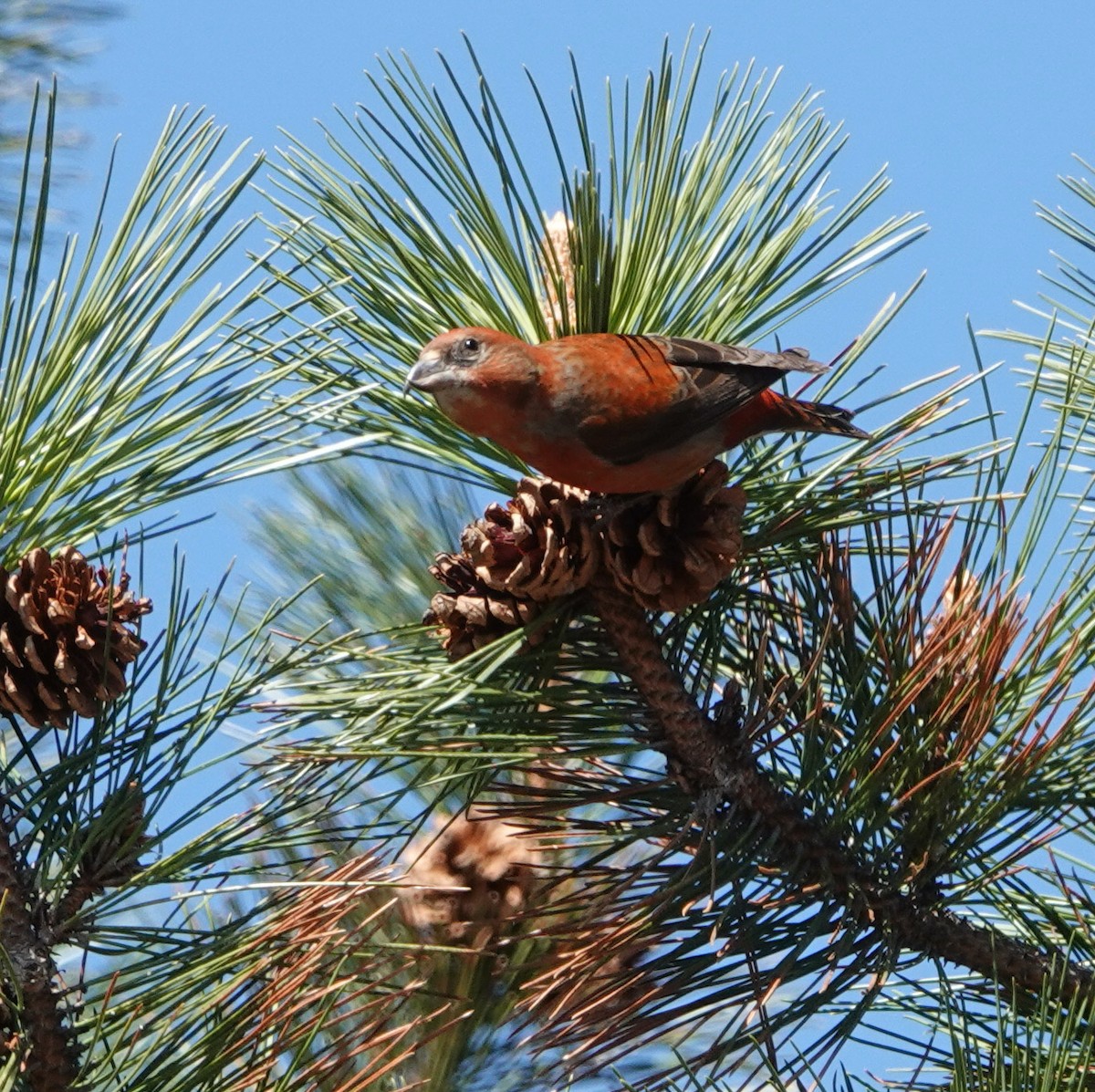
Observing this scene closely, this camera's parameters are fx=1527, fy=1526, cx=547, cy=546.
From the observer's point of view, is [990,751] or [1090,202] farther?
[1090,202]

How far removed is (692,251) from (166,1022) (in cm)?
107

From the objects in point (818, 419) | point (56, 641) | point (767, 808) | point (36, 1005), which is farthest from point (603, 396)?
point (36, 1005)

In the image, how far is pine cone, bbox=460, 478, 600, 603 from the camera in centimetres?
172

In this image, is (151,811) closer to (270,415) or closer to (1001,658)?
(270,415)

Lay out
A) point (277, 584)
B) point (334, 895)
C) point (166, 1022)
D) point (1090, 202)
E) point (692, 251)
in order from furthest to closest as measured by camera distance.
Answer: point (277, 584), point (1090, 202), point (692, 251), point (334, 895), point (166, 1022)

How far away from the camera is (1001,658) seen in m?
1.74

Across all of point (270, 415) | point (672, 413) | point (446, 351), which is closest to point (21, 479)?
point (270, 415)

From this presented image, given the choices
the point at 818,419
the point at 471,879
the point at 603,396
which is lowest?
the point at 471,879

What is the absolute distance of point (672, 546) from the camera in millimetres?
1749

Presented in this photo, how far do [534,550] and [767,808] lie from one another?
409 mm

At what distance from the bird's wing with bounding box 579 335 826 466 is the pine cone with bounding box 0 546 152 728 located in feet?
2.02

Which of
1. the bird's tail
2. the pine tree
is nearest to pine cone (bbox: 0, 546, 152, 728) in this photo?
the pine tree

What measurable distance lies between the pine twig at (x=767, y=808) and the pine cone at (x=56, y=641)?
21.8 inches

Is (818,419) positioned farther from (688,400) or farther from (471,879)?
(471,879)
